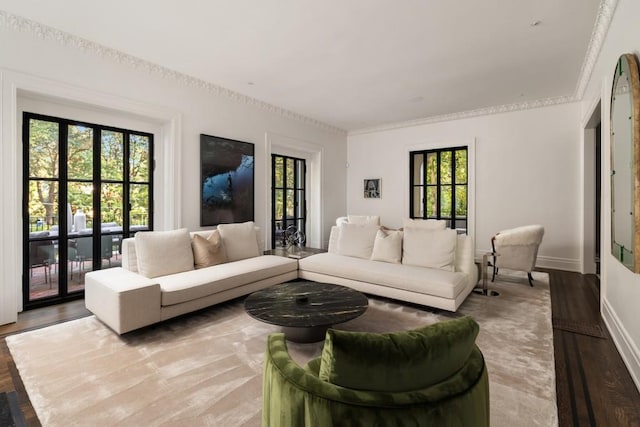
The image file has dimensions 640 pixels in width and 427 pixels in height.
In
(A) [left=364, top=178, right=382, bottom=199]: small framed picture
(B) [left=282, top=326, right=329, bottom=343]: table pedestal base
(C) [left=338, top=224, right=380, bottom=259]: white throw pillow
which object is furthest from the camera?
(A) [left=364, top=178, right=382, bottom=199]: small framed picture

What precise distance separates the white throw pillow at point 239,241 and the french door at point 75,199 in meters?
1.15

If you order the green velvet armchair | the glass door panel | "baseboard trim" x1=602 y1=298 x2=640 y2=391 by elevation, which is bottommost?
"baseboard trim" x1=602 y1=298 x2=640 y2=391

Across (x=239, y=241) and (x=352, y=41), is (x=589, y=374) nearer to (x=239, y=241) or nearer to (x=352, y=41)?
(x=352, y=41)

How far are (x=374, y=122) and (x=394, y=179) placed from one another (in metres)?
1.35

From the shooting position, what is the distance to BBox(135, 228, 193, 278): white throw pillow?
10.7ft

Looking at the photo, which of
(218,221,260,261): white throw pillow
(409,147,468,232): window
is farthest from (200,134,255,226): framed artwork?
(409,147,468,232): window

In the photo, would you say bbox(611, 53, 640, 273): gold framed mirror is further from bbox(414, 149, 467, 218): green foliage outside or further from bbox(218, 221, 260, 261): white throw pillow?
bbox(218, 221, 260, 261): white throw pillow

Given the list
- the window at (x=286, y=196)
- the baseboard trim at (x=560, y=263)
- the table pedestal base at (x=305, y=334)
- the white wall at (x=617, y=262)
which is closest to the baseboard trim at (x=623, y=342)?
the white wall at (x=617, y=262)

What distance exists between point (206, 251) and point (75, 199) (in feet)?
5.33

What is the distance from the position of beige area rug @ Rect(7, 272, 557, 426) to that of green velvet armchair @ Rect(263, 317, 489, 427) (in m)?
0.96

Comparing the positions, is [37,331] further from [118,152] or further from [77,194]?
[118,152]

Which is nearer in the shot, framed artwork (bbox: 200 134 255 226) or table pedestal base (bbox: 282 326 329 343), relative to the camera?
table pedestal base (bbox: 282 326 329 343)

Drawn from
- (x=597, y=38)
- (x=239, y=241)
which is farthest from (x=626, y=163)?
(x=239, y=241)

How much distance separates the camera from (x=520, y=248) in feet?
14.0
